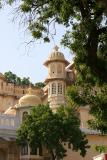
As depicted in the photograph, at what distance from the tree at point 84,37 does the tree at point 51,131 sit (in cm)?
1151

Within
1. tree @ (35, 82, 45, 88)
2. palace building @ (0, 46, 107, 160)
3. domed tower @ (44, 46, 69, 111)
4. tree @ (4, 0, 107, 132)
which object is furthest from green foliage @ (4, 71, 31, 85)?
tree @ (4, 0, 107, 132)

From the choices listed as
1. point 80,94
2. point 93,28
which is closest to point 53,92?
point 80,94

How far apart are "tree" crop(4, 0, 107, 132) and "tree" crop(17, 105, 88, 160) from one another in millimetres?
11514

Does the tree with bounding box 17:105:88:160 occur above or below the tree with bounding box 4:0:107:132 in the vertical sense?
below

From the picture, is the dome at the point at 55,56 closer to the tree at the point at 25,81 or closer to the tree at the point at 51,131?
the tree at the point at 51,131

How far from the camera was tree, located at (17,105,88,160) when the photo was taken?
25750 millimetres

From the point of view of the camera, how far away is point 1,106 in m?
49.1

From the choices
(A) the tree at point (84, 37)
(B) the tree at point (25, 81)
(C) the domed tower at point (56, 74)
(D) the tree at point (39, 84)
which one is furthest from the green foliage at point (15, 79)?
(A) the tree at point (84, 37)

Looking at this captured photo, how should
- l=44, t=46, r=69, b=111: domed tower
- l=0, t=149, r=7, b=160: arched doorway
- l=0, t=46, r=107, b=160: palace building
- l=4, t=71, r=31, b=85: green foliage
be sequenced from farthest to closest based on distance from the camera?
l=4, t=71, r=31, b=85: green foliage
l=44, t=46, r=69, b=111: domed tower
l=0, t=149, r=7, b=160: arched doorway
l=0, t=46, r=107, b=160: palace building

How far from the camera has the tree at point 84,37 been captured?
439 inches

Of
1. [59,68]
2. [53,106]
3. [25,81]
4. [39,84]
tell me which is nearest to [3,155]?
[53,106]

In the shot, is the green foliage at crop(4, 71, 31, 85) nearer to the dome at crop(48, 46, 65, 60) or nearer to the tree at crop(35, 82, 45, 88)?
the tree at crop(35, 82, 45, 88)

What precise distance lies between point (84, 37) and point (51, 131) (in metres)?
14.2

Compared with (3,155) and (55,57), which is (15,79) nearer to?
(55,57)
